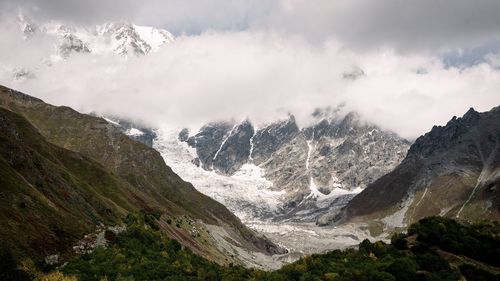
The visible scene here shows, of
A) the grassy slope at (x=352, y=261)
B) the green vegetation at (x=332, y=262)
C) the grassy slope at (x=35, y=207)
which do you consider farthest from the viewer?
the grassy slope at (x=352, y=261)

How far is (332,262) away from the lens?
8462 centimetres

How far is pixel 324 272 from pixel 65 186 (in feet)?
146

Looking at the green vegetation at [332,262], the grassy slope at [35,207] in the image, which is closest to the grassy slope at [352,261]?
the green vegetation at [332,262]

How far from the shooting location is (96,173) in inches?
6540

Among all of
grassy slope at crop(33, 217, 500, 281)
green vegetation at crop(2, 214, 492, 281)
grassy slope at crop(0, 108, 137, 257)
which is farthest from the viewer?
grassy slope at crop(33, 217, 500, 281)

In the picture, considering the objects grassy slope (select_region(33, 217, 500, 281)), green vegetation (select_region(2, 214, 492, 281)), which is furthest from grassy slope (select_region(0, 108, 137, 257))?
grassy slope (select_region(33, 217, 500, 281))

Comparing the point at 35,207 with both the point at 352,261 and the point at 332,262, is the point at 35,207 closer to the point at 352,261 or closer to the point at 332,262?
the point at 332,262

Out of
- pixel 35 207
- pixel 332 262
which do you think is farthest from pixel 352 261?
pixel 35 207

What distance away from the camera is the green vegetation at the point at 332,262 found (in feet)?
195

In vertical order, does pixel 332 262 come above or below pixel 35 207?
below

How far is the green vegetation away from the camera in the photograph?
195 ft

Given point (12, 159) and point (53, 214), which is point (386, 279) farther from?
Result: point (12, 159)

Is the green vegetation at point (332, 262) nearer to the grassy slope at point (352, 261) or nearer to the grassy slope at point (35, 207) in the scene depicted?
the grassy slope at point (352, 261)

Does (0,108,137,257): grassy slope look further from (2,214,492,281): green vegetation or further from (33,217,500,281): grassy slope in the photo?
(33,217,500,281): grassy slope
